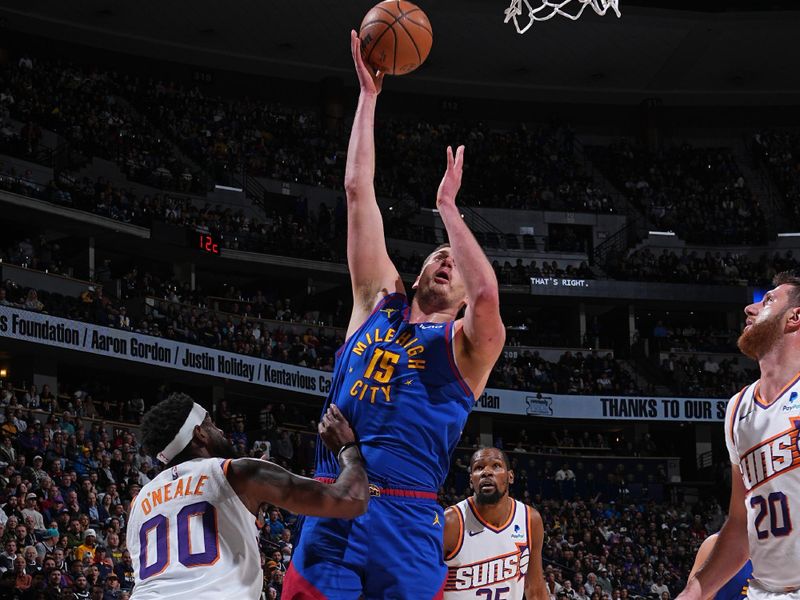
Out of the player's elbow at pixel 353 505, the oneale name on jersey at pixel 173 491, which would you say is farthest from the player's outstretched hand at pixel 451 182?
the oneale name on jersey at pixel 173 491

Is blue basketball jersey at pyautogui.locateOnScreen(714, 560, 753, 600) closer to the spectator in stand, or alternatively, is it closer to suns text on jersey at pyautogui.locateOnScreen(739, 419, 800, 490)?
suns text on jersey at pyautogui.locateOnScreen(739, 419, 800, 490)

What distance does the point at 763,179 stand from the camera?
41.7 meters

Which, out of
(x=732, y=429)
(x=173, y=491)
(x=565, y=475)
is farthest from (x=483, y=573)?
(x=565, y=475)

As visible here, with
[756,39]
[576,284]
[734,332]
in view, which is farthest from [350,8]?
[734,332]

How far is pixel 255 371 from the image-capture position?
1096 inches

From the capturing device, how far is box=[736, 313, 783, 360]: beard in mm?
5000

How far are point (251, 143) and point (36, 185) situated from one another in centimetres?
1047

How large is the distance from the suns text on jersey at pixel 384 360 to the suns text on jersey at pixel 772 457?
164cm

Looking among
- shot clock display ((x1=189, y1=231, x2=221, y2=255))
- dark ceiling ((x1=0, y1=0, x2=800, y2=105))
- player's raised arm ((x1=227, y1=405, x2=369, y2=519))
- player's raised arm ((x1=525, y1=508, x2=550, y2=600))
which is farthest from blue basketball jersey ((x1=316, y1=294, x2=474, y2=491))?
dark ceiling ((x1=0, y1=0, x2=800, y2=105))

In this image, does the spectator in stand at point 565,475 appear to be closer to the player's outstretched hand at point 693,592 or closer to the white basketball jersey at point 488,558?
the white basketball jersey at point 488,558

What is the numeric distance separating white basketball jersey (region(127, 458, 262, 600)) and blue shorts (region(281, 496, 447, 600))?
0.24m

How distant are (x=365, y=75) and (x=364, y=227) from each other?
820 mm

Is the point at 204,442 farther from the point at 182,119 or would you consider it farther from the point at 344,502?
the point at 182,119

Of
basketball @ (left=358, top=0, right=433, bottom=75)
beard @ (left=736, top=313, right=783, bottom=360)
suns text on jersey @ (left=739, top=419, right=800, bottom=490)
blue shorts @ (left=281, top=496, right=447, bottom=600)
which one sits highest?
basketball @ (left=358, top=0, right=433, bottom=75)
